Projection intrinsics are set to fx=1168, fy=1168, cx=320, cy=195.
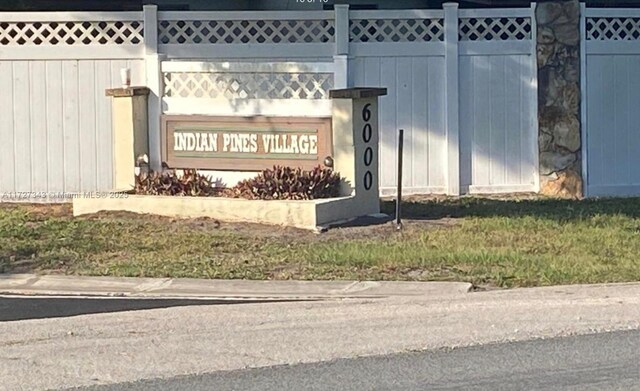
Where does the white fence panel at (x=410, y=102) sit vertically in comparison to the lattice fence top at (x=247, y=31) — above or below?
below

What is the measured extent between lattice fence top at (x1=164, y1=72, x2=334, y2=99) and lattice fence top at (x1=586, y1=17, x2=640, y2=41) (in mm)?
4144

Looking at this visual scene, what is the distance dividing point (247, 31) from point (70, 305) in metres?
6.67

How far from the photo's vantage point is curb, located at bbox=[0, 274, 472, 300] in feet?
33.5

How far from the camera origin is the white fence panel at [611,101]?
53.0 ft

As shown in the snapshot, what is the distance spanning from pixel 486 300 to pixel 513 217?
4446 mm

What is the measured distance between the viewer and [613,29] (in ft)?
53.3

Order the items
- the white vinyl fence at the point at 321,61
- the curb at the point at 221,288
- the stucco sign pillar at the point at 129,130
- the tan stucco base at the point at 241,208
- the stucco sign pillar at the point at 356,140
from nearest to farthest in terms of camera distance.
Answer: the curb at the point at 221,288, the tan stucco base at the point at 241,208, the stucco sign pillar at the point at 356,140, the stucco sign pillar at the point at 129,130, the white vinyl fence at the point at 321,61

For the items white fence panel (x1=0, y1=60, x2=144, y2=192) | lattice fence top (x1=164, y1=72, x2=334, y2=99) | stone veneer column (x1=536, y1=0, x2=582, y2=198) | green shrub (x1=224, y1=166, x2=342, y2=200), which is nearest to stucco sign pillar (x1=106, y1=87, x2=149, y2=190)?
lattice fence top (x1=164, y1=72, x2=334, y2=99)

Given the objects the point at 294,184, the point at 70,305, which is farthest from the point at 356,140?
the point at 70,305

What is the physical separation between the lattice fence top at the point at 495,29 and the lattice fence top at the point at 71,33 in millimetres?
4433

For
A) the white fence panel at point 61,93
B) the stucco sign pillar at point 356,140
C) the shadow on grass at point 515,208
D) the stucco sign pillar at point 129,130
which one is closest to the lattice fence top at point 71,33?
the white fence panel at point 61,93

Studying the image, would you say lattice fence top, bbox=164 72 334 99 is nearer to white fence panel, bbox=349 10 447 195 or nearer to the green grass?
white fence panel, bbox=349 10 447 195

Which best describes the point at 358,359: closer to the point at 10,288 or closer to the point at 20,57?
the point at 10,288

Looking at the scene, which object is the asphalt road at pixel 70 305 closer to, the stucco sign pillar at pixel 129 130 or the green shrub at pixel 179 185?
the green shrub at pixel 179 185
